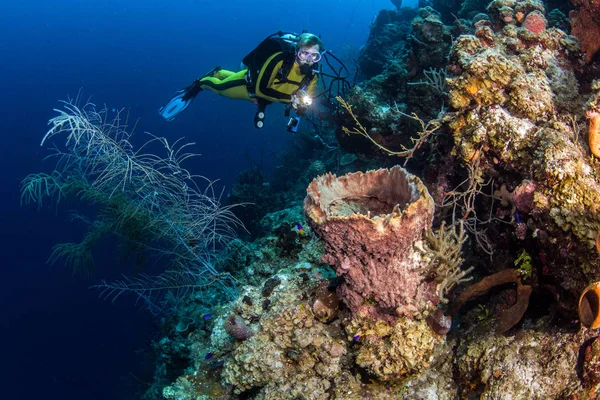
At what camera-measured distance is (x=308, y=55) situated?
575cm

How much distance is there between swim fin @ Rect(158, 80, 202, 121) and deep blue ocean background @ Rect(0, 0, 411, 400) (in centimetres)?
380

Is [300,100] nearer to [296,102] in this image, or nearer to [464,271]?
[296,102]

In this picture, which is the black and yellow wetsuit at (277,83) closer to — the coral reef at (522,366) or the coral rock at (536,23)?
the coral rock at (536,23)

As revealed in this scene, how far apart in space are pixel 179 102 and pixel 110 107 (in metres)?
38.6

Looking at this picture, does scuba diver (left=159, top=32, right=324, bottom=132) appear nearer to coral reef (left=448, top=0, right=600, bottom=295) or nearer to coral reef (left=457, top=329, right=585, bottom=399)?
coral reef (left=448, top=0, right=600, bottom=295)

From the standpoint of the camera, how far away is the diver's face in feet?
18.7

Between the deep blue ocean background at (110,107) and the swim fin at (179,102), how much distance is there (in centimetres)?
380

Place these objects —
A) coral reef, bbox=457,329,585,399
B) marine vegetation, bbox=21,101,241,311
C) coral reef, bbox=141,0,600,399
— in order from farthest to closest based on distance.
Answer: marine vegetation, bbox=21,101,241,311 → coral reef, bbox=141,0,600,399 → coral reef, bbox=457,329,585,399

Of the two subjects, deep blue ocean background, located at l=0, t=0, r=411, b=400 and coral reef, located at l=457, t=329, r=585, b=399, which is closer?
coral reef, located at l=457, t=329, r=585, b=399

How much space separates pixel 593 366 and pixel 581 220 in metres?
0.86

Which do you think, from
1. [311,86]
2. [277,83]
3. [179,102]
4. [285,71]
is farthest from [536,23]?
[179,102]

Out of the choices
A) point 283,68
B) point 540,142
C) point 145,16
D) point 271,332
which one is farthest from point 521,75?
point 145,16

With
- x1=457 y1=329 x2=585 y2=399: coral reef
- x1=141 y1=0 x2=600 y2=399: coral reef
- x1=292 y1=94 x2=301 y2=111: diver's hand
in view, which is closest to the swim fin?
x1=292 y1=94 x2=301 y2=111: diver's hand

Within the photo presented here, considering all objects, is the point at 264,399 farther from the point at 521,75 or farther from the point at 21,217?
the point at 21,217
